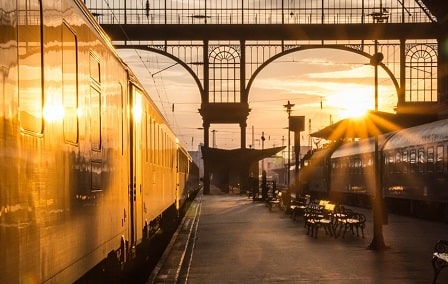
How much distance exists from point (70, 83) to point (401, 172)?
2759cm

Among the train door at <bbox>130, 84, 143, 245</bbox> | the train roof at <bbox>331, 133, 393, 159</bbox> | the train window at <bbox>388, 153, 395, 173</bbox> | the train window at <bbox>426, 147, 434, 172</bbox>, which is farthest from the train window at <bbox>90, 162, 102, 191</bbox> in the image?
the train roof at <bbox>331, 133, 393, 159</bbox>

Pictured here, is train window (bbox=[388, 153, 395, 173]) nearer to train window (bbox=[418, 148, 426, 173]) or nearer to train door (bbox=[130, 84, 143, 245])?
train window (bbox=[418, 148, 426, 173])

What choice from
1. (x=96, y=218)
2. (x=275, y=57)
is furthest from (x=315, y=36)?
(x=96, y=218)

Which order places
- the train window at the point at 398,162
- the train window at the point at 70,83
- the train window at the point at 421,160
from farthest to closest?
the train window at the point at 398,162 → the train window at the point at 421,160 → the train window at the point at 70,83

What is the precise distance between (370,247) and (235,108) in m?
39.6

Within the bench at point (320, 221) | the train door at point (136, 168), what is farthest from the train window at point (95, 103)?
the bench at point (320, 221)

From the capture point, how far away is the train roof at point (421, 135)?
27.2 meters

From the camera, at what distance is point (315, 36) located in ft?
171

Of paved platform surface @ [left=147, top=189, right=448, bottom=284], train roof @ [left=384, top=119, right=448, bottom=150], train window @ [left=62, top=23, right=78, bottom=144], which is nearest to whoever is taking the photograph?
train window @ [left=62, top=23, right=78, bottom=144]

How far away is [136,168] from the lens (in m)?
11.2

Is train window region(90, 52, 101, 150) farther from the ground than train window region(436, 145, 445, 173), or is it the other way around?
train window region(90, 52, 101, 150)

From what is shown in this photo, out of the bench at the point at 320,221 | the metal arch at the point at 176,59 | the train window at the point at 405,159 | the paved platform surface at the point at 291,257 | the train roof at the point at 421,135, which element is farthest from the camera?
the metal arch at the point at 176,59

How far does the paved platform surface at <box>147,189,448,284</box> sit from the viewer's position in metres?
12.5

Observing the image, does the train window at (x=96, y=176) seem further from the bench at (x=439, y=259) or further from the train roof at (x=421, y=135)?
the train roof at (x=421, y=135)
